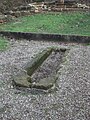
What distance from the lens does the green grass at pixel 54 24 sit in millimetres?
12367

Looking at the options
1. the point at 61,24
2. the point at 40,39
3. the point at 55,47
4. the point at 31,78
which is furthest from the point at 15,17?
the point at 31,78

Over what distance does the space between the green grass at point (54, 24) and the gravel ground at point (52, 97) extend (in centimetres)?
335

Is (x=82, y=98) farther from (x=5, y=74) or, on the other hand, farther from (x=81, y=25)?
(x=81, y=25)

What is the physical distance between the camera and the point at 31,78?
7.36m

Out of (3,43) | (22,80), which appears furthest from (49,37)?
(22,80)

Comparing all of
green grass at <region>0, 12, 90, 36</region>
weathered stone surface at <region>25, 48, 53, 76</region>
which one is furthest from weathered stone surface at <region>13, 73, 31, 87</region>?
green grass at <region>0, 12, 90, 36</region>

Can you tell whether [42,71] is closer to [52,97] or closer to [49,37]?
[52,97]

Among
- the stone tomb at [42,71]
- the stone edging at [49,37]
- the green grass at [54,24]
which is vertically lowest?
the green grass at [54,24]

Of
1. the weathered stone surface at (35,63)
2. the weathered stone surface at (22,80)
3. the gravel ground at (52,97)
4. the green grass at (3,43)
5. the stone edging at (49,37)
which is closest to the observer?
the gravel ground at (52,97)

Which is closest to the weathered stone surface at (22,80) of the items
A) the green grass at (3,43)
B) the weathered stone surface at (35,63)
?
the weathered stone surface at (35,63)

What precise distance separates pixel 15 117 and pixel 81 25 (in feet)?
27.1

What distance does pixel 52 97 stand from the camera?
20.9 ft

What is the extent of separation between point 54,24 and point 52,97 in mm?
7280

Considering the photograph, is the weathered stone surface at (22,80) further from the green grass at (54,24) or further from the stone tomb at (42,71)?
the green grass at (54,24)
